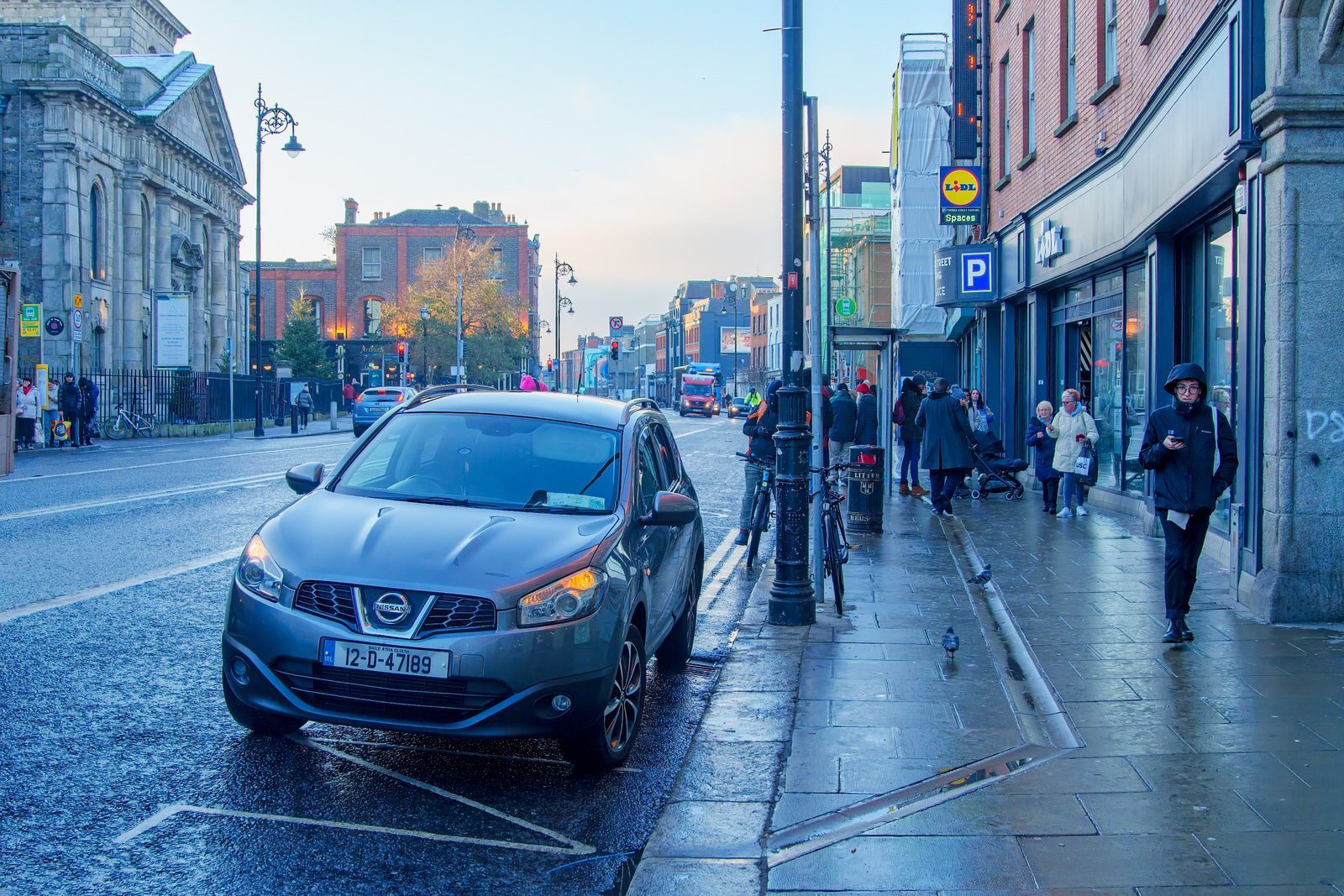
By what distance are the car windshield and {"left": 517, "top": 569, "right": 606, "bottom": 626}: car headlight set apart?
731 mm

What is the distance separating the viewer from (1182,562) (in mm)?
7594

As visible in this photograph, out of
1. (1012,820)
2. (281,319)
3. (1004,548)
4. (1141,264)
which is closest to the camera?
(1012,820)

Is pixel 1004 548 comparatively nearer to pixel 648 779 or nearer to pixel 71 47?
pixel 648 779

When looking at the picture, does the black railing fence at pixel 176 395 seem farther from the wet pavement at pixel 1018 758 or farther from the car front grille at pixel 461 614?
the car front grille at pixel 461 614

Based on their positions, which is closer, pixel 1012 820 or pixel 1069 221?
pixel 1012 820

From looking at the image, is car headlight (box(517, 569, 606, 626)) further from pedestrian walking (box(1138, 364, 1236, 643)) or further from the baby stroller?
the baby stroller

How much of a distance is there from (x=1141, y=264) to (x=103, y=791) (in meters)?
13.0

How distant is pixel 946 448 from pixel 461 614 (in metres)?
12.3

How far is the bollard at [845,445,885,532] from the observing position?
1400 centimetres

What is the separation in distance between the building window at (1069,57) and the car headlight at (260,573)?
1473 centimetres

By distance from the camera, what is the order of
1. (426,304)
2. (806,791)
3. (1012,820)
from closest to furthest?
(1012,820) < (806,791) < (426,304)

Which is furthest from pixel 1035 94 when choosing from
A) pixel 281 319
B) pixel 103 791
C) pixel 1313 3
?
pixel 281 319

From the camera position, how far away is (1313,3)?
7.88 metres

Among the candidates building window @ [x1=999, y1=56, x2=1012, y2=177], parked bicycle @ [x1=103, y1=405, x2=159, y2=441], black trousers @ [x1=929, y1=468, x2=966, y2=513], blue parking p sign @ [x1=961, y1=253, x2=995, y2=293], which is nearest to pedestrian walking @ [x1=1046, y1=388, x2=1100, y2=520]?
black trousers @ [x1=929, y1=468, x2=966, y2=513]
